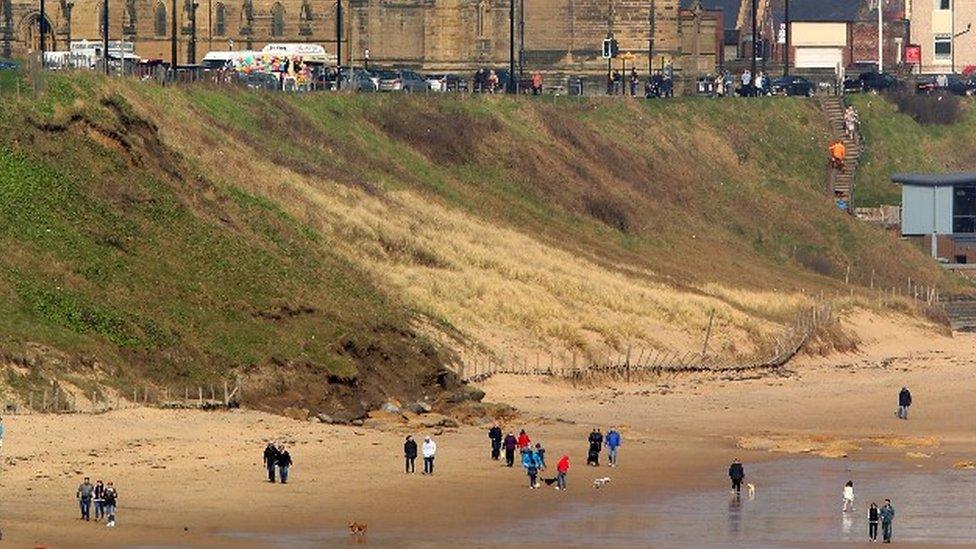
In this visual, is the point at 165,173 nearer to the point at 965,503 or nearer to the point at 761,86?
the point at 965,503

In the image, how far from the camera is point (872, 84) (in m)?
136

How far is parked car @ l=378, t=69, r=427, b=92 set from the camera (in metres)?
116

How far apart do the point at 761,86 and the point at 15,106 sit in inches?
2270

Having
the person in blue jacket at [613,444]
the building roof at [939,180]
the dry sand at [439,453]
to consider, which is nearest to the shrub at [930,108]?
the building roof at [939,180]

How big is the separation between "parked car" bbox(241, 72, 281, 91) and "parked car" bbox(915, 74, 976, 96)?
37283 millimetres

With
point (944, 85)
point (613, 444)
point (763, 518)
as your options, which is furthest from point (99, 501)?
point (944, 85)

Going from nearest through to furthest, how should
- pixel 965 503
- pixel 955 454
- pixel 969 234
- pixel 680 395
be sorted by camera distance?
1. pixel 965 503
2. pixel 955 454
3. pixel 680 395
4. pixel 969 234

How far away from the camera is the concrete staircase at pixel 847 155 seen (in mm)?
119250

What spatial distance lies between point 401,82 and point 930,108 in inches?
1116

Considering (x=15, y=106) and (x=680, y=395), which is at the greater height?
(x=15, y=106)

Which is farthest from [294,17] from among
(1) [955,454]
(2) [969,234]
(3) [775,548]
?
(3) [775,548]

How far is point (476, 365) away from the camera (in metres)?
76.7

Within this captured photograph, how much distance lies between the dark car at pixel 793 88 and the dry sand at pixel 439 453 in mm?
49769

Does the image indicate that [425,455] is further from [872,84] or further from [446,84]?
[872,84]
